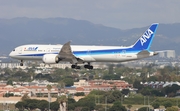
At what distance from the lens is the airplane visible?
7906cm

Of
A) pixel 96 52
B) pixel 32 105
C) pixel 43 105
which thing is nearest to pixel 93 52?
pixel 96 52

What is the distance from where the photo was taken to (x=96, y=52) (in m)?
80.7

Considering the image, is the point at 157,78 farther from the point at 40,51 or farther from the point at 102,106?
the point at 40,51

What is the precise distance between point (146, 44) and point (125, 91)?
85814mm

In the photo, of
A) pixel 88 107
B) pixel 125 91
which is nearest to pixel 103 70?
pixel 125 91

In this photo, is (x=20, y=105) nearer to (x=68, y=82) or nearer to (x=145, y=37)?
(x=68, y=82)

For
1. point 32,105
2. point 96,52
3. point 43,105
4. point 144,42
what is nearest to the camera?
point 144,42

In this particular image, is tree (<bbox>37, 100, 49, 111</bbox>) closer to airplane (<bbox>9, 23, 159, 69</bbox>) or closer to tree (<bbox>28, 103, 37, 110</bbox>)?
tree (<bbox>28, 103, 37, 110</bbox>)

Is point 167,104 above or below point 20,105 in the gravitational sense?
below

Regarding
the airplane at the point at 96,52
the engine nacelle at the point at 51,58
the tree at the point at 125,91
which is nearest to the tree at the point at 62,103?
the tree at the point at 125,91

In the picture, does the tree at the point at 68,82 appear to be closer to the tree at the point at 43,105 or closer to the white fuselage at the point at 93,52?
the tree at the point at 43,105

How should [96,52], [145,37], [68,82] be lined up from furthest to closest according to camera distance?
[68,82] → [96,52] → [145,37]

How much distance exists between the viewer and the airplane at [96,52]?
79.1 m

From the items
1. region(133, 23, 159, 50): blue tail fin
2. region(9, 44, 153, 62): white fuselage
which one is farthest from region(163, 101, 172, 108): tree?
region(133, 23, 159, 50): blue tail fin
